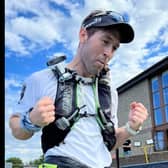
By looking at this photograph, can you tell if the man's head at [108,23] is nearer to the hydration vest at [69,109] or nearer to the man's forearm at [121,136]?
the hydration vest at [69,109]

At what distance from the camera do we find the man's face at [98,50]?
1.34 meters

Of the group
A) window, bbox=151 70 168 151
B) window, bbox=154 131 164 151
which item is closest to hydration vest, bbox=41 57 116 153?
window, bbox=154 131 164 151

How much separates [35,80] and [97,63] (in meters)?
0.25

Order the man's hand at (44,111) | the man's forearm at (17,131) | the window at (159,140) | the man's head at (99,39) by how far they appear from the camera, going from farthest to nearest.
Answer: the window at (159,140) < the man's head at (99,39) < the man's forearm at (17,131) < the man's hand at (44,111)

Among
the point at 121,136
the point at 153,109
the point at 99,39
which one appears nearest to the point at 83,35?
the point at 99,39

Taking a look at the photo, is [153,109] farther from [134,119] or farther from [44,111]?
[44,111]

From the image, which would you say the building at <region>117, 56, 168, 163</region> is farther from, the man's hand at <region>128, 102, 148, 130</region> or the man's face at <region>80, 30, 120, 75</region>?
the man's face at <region>80, 30, 120, 75</region>

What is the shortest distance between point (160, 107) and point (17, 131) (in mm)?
20127

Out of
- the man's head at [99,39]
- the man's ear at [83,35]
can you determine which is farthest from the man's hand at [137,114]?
the man's ear at [83,35]

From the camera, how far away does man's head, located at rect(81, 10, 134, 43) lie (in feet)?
4.57

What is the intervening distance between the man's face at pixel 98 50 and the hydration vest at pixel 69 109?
7 centimetres

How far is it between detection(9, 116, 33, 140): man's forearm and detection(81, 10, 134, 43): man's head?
450mm

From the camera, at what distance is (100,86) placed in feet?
4.74

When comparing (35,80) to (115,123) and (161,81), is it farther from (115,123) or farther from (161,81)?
(161,81)
